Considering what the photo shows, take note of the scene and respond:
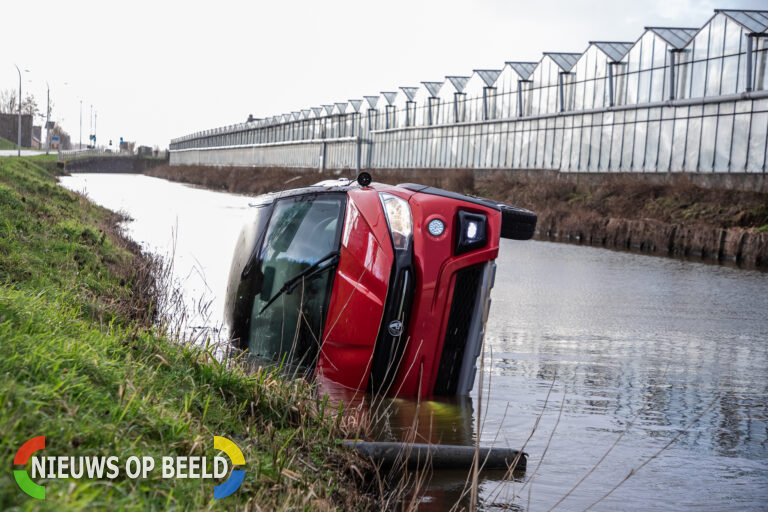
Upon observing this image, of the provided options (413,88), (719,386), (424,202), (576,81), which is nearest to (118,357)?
(424,202)

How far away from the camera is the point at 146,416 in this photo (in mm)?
3537

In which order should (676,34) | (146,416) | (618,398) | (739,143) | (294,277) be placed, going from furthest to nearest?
(676,34) < (739,143) < (618,398) < (294,277) < (146,416)

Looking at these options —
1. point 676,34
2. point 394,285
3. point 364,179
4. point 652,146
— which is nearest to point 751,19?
point 676,34

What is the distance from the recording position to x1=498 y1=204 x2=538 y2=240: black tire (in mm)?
6734

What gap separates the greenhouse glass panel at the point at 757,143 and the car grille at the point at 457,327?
105 ft

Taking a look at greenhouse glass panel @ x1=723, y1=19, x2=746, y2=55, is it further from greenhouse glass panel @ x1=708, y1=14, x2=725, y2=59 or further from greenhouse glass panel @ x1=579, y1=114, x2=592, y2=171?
greenhouse glass panel @ x1=579, y1=114, x2=592, y2=171

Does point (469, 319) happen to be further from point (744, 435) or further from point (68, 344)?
point (68, 344)

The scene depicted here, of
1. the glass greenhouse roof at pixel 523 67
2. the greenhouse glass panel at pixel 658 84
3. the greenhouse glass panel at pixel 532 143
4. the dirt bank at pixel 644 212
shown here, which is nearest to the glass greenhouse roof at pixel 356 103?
the glass greenhouse roof at pixel 523 67

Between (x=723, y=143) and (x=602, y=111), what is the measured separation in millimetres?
10030

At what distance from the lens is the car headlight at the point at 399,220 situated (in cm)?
615

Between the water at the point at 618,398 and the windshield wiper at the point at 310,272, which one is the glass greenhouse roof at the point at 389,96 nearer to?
the water at the point at 618,398

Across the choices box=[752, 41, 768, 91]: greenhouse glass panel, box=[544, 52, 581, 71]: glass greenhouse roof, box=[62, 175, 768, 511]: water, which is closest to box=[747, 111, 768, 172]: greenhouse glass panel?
box=[752, 41, 768, 91]: greenhouse glass panel

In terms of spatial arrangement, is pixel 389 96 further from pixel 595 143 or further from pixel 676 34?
pixel 676 34

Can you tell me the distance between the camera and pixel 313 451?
457cm
